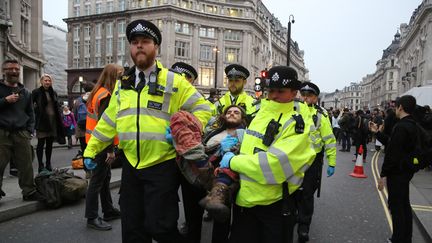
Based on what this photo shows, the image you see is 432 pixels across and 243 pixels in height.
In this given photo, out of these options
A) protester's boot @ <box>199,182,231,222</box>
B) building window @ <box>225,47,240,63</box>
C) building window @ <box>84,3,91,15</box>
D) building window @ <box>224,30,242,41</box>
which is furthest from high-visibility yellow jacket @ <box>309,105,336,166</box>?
building window @ <box>84,3,91,15</box>

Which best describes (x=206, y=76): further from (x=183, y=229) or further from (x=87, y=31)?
(x=183, y=229)

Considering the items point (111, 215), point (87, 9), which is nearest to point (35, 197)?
point (111, 215)

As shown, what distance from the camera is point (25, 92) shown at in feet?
18.4

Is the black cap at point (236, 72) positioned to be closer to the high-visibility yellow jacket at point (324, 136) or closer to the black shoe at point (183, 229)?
the high-visibility yellow jacket at point (324, 136)

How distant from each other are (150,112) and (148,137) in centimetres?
23

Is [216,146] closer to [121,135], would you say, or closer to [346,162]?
[121,135]

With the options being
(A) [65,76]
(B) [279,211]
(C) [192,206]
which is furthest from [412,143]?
(A) [65,76]

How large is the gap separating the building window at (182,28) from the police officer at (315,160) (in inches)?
2088

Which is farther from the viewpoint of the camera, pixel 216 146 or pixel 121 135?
pixel 216 146

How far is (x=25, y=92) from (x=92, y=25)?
5949 cm

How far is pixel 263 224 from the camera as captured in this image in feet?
8.66

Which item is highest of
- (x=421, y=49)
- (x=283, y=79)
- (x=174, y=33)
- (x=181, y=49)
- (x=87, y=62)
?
(x=174, y=33)

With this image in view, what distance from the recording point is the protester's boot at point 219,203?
2.41 meters

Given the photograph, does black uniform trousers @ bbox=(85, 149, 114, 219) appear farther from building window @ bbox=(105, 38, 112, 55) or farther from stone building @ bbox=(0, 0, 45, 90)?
building window @ bbox=(105, 38, 112, 55)
